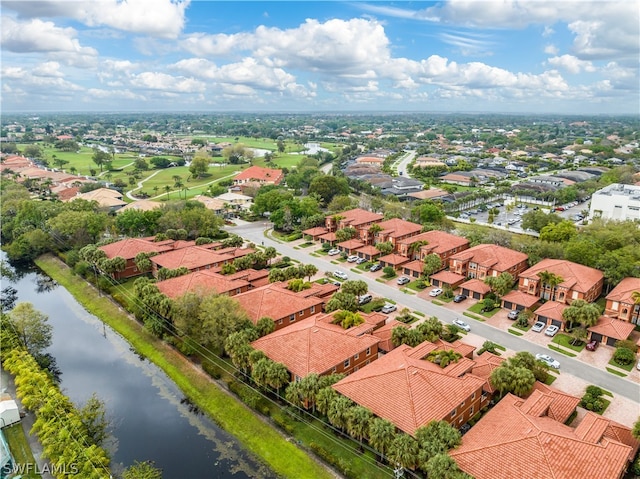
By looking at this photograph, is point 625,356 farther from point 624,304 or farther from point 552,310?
point 624,304

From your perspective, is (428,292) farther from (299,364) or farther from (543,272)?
(299,364)

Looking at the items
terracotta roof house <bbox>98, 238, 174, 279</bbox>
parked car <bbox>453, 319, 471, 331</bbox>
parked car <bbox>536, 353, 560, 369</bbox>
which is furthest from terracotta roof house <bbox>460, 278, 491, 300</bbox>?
terracotta roof house <bbox>98, 238, 174, 279</bbox>

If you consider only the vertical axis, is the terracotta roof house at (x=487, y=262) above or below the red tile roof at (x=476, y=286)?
above

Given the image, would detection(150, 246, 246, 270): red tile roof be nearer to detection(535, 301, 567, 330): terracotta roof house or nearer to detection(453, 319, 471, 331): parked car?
detection(453, 319, 471, 331): parked car

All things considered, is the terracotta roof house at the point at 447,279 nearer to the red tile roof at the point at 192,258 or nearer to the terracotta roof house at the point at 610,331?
the terracotta roof house at the point at 610,331

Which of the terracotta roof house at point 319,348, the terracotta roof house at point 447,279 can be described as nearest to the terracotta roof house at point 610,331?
the terracotta roof house at point 447,279

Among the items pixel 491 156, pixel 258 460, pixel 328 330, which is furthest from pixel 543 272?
pixel 491 156
